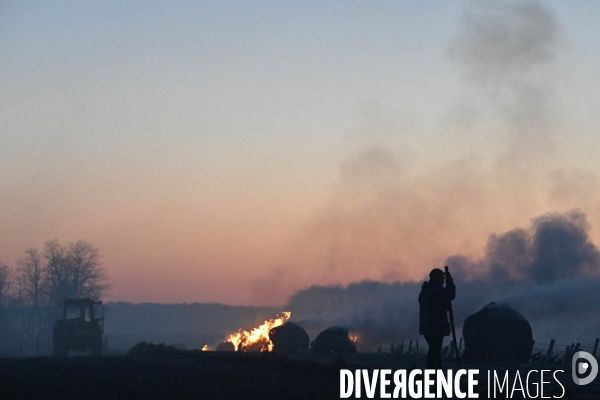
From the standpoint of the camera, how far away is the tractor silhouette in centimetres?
4359

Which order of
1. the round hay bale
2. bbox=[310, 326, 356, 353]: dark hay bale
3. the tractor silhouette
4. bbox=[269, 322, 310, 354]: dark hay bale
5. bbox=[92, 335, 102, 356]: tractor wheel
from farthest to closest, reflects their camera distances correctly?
bbox=[269, 322, 310, 354]: dark hay bale → bbox=[310, 326, 356, 353]: dark hay bale → bbox=[92, 335, 102, 356]: tractor wheel → the tractor silhouette → the round hay bale

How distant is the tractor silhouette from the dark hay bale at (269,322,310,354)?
19617 mm

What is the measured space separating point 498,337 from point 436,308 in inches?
1035

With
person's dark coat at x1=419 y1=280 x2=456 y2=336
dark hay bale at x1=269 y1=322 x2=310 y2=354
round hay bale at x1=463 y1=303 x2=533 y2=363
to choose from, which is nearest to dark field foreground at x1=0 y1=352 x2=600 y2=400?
person's dark coat at x1=419 y1=280 x2=456 y2=336

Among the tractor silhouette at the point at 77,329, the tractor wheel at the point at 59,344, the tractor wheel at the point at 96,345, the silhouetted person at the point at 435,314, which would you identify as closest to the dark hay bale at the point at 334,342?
the tractor wheel at the point at 96,345

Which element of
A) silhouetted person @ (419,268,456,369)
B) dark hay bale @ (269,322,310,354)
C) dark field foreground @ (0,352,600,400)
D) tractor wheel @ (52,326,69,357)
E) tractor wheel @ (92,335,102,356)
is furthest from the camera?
dark hay bale @ (269,322,310,354)

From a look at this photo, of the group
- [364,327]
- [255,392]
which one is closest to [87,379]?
[255,392]

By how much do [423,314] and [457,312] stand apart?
58940 millimetres

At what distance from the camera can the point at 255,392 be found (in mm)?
15406

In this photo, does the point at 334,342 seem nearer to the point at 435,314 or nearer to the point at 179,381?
the point at 179,381

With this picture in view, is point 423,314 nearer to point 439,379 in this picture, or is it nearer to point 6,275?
point 439,379

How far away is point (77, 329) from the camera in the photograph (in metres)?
43.9

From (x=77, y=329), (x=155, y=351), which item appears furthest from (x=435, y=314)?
(x=77, y=329)

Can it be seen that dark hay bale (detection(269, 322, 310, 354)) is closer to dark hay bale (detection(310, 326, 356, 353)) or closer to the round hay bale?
dark hay bale (detection(310, 326, 356, 353))
